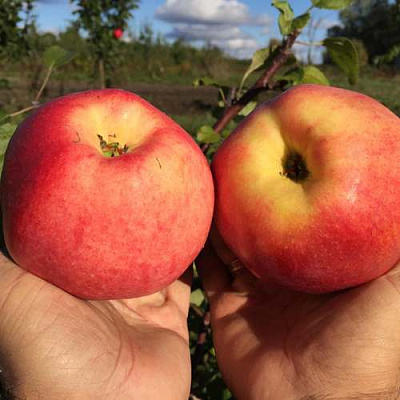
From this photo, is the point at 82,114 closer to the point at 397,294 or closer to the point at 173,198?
the point at 173,198

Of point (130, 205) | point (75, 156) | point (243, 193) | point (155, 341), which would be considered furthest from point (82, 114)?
point (155, 341)

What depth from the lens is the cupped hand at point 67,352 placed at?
3.26 feet

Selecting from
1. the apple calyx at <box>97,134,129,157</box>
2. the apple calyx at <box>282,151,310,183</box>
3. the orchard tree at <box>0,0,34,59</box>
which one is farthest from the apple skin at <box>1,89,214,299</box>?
the orchard tree at <box>0,0,34,59</box>

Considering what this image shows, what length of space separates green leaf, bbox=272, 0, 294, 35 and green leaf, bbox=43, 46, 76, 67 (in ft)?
2.37

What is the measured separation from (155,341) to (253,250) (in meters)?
0.36

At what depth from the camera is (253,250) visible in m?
1.11

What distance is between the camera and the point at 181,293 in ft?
4.72

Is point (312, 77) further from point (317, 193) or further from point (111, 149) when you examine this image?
point (111, 149)

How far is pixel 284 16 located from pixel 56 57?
0.81m

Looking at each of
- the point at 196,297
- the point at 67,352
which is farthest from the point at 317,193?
the point at 196,297

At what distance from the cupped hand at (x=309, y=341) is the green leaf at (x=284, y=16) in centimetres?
67

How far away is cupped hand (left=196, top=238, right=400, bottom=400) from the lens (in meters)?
1.02

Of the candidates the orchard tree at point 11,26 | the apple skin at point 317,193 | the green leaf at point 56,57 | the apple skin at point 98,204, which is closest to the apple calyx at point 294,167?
the apple skin at point 317,193

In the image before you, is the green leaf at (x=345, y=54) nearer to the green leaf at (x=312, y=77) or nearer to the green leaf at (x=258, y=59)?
the green leaf at (x=312, y=77)
